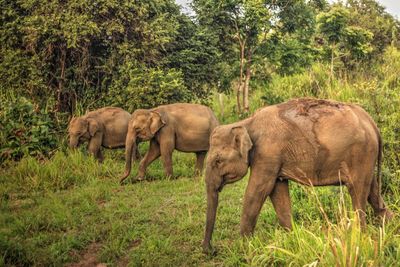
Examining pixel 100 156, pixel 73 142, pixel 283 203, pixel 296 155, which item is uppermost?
pixel 296 155

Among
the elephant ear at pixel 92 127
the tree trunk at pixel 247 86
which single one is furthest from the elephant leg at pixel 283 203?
the tree trunk at pixel 247 86

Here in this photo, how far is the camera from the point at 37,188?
25.2 feet

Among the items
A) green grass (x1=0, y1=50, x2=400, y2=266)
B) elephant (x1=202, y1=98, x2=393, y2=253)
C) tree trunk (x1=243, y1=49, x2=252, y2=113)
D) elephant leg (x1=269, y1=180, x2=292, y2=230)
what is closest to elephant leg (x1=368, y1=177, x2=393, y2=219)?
green grass (x1=0, y1=50, x2=400, y2=266)

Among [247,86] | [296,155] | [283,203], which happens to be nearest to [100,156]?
[247,86]

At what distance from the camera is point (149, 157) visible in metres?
8.98

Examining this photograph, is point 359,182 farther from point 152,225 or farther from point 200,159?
point 200,159

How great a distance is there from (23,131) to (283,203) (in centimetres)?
674

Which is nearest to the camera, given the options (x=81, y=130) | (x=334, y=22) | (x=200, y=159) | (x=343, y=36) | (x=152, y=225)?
(x=152, y=225)

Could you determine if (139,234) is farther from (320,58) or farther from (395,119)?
(320,58)

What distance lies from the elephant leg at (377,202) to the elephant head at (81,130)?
653 centimetres

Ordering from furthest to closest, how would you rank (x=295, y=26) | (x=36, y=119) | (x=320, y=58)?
(x=320, y=58)
(x=295, y=26)
(x=36, y=119)

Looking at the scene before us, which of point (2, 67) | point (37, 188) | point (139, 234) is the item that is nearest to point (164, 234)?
point (139, 234)

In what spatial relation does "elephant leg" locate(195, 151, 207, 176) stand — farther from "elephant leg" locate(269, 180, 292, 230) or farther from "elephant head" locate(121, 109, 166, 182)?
"elephant leg" locate(269, 180, 292, 230)

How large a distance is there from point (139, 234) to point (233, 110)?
9709 mm
